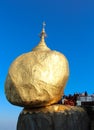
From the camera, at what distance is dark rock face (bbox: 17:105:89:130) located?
14695mm

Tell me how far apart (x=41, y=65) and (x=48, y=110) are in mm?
1779

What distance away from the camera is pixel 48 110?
15.0 meters

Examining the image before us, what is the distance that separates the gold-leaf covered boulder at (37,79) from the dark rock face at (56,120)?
0.43 metres

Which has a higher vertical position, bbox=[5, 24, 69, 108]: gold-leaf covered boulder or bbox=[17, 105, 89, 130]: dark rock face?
bbox=[5, 24, 69, 108]: gold-leaf covered boulder

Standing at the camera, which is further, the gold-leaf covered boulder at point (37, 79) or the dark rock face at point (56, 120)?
the dark rock face at point (56, 120)

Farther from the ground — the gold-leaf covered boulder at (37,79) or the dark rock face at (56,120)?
the gold-leaf covered boulder at (37,79)

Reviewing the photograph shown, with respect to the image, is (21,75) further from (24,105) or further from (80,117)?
(80,117)

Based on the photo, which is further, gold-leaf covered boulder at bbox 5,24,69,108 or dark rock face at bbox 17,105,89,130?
dark rock face at bbox 17,105,89,130

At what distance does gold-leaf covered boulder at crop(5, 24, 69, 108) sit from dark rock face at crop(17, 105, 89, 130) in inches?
16.8

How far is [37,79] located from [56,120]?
1.72 metres

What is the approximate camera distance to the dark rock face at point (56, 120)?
48.2 ft

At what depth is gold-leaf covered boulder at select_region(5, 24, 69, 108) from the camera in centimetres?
1459

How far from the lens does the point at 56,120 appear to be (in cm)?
1469

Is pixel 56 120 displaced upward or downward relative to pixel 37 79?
downward
